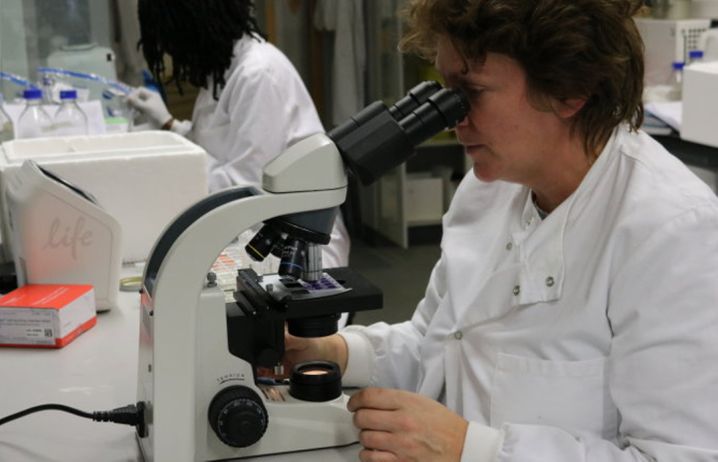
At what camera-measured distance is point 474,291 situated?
4.13ft

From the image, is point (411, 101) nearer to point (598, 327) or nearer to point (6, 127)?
point (598, 327)

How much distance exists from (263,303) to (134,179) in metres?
0.95

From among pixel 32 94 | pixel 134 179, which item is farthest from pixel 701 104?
pixel 32 94

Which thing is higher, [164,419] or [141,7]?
[141,7]

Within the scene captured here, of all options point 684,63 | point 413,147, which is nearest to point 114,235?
point 413,147

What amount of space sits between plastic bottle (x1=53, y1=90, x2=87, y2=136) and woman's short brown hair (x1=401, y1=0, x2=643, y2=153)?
1.55m

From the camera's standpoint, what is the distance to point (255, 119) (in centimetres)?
259

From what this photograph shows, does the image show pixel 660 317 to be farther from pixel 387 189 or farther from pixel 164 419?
pixel 387 189

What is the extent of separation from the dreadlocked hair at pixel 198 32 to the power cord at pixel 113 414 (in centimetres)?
160

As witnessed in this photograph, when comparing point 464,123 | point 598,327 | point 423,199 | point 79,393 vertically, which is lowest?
point 423,199

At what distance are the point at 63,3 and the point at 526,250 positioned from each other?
2484 mm

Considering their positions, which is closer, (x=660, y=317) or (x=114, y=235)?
(x=660, y=317)

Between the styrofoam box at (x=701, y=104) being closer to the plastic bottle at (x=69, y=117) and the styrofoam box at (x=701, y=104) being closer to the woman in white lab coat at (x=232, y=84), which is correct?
the woman in white lab coat at (x=232, y=84)

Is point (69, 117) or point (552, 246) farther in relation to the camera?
point (69, 117)
